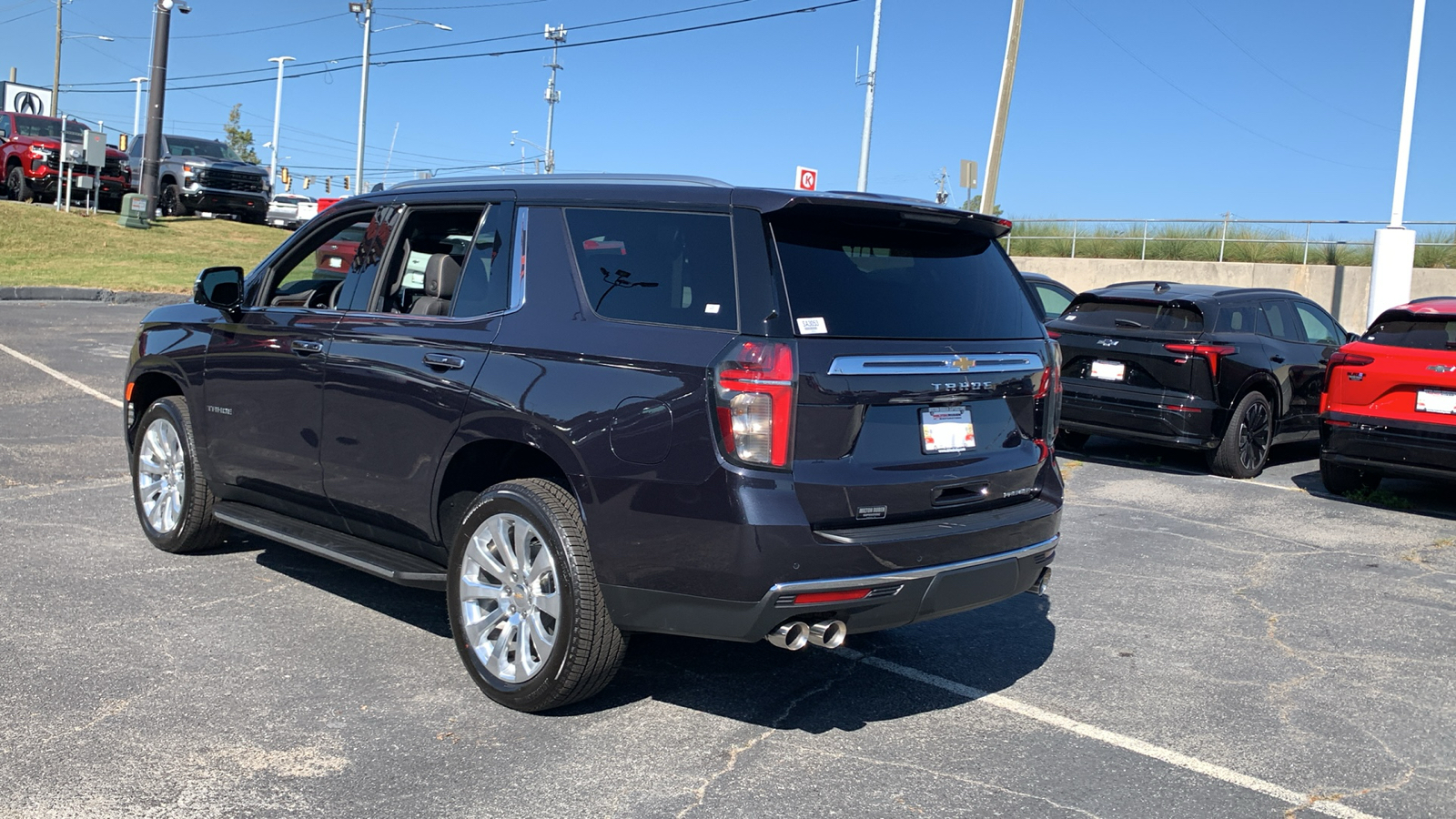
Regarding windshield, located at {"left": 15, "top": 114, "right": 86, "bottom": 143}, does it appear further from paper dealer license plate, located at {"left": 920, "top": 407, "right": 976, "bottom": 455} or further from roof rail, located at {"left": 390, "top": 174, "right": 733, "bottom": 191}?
paper dealer license plate, located at {"left": 920, "top": 407, "right": 976, "bottom": 455}

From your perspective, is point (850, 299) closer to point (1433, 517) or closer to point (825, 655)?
point (825, 655)

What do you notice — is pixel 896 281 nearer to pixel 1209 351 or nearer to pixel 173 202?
A: pixel 1209 351

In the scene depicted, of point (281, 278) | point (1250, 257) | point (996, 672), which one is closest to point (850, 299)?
point (996, 672)

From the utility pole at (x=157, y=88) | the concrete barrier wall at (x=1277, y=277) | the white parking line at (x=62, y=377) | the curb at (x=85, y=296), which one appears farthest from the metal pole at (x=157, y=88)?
the concrete barrier wall at (x=1277, y=277)

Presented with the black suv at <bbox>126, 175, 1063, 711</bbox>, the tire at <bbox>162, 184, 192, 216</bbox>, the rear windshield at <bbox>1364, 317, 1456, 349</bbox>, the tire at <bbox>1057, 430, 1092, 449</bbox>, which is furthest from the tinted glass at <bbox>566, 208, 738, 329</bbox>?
the tire at <bbox>162, 184, 192, 216</bbox>

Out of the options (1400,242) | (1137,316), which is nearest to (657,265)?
(1137,316)

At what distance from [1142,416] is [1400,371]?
6.40 feet

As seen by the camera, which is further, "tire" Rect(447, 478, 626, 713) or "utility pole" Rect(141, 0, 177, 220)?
"utility pole" Rect(141, 0, 177, 220)

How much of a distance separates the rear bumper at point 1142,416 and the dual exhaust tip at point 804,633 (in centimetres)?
695

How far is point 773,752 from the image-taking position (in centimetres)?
417

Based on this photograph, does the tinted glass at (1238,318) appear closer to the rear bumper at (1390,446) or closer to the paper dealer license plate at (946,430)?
the rear bumper at (1390,446)

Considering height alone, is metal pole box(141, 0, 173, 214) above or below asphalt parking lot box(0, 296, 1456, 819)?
above

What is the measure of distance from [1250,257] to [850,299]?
84.7 ft

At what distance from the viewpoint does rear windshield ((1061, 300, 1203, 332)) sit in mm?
10344
